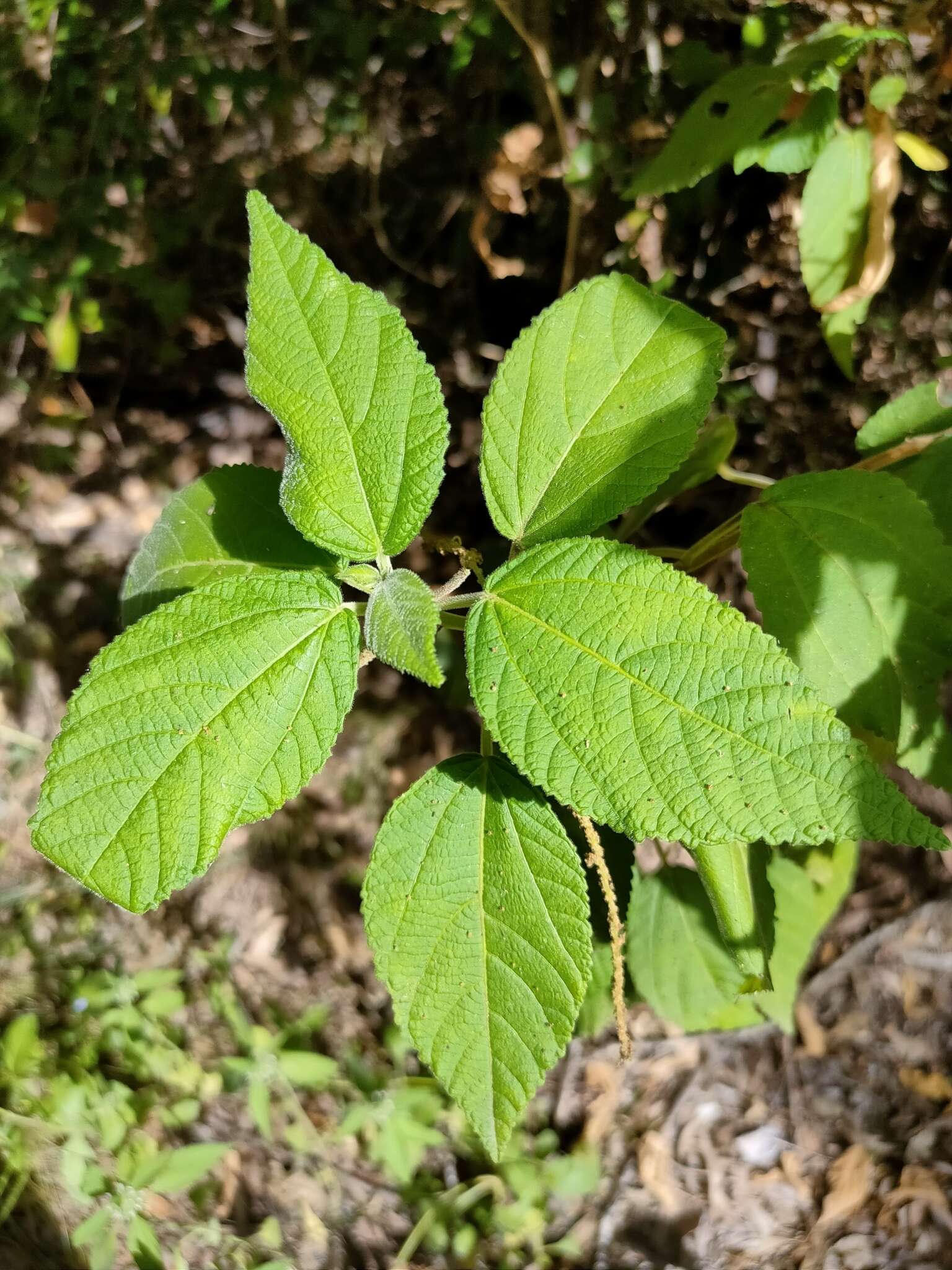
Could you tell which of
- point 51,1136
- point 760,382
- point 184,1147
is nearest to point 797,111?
point 760,382

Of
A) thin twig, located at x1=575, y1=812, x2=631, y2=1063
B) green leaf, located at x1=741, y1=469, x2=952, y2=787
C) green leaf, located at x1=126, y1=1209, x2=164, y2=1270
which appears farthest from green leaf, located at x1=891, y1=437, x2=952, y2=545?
green leaf, located at x1=126, y1=1209, x2=164, y2=1270

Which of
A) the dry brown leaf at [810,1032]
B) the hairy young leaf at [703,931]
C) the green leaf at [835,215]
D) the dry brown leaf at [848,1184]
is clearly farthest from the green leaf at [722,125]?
the dry brown leaf at [848,1184]

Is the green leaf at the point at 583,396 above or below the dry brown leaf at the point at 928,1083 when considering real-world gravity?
above

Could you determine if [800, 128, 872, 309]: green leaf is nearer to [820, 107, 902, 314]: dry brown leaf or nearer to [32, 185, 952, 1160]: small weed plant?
[820, 107, 902, 314]: dry brown leaf

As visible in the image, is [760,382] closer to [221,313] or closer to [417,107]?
[417,107]

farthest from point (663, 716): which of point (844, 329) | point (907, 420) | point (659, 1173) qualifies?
point (659, 1173)

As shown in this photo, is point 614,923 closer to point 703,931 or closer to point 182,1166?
point 703,931

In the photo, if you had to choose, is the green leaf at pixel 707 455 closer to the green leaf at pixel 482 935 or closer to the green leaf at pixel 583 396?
the green leaf at pixel 583 396
